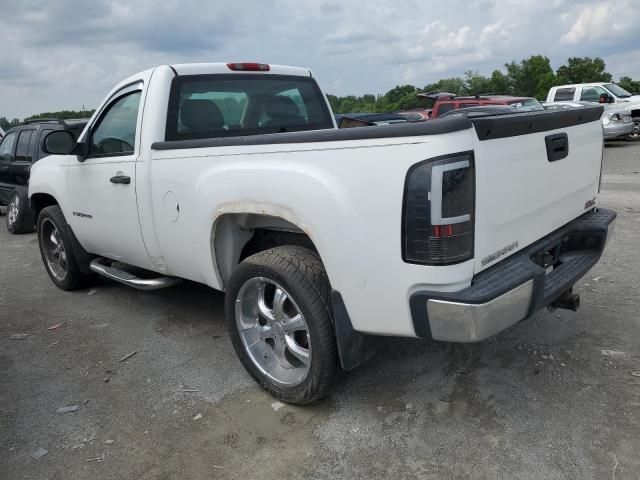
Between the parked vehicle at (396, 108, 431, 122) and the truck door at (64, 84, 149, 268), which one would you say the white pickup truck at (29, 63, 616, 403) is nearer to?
the truck door at (64, 84, 149, 268)

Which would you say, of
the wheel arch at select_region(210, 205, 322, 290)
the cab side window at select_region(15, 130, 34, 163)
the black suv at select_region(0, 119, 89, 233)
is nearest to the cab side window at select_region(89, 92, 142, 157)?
the wheel arch at select_region(210, 205, 322, 290)

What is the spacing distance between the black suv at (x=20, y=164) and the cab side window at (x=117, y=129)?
4.72m

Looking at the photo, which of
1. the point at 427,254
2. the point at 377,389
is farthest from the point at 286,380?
the point at 427,254

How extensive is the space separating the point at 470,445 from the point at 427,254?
104 cm

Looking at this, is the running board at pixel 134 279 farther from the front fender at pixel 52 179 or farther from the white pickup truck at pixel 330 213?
the front fender at pixel 52 179

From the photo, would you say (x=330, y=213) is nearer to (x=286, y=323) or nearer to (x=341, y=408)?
(x=286, y=323)

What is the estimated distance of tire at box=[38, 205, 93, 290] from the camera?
520cm

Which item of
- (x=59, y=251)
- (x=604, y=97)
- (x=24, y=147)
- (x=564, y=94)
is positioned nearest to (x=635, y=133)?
(x=604, y=97)

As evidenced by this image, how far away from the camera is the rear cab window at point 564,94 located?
60.4 ft

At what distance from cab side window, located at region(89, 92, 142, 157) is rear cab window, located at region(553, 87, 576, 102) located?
1734 centimetres

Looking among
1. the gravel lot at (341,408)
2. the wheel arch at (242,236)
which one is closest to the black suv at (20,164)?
the gravel lot at (341,408)

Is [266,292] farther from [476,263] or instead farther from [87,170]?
[87,170]

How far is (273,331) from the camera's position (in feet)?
10.9

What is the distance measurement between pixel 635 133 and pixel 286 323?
1881 centimetres
